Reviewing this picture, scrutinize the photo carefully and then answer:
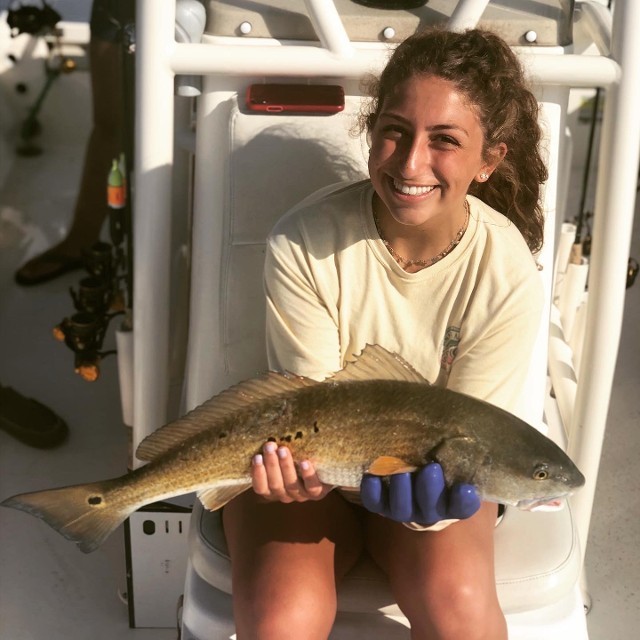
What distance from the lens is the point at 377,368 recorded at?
1681 mm

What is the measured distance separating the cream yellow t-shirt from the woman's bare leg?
0.27 metres

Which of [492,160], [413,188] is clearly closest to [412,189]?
[413,188]

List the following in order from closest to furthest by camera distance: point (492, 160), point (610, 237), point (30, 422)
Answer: point (492, 160)
point (610, 237)
point (30, 422)

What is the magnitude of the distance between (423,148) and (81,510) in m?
0.87

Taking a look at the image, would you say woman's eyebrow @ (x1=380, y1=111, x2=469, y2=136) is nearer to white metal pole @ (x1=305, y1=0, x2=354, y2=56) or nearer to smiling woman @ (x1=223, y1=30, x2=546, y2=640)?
smiling woman @ (x1=223, y1=30, x2=546, y2=640)

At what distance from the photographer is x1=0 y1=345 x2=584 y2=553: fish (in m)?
1.60

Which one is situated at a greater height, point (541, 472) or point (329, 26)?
point (329, 26)

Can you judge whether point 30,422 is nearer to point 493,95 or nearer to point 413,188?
point 413,188

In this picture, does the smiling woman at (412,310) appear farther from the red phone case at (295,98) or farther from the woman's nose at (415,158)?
the red phone case at (295,98)

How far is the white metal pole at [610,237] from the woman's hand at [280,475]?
0.79 meters

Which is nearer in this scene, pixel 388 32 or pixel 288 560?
pixel 288 560

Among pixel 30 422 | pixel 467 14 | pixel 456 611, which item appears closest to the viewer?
pixel 456 611

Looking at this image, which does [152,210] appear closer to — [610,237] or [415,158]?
[415,158]

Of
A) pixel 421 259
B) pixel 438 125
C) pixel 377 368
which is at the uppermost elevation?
pixel 438 125
